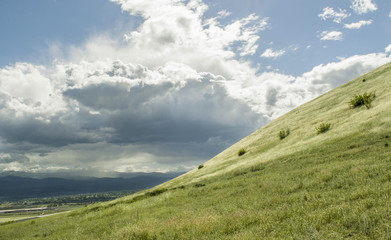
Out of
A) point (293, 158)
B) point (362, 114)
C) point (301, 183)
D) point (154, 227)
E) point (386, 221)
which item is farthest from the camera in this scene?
point (362, 114)

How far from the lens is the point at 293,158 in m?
23.8

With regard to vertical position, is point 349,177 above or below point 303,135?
below

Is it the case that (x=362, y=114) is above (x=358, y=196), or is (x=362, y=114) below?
above

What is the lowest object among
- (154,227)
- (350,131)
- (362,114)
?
(154,227)

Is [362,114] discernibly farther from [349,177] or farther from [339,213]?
[339,213]

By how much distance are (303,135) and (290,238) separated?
30677 millimetres

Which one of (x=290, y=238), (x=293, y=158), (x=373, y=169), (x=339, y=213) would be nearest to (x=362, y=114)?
(x=293, y=158)

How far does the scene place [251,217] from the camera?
9602 millimetres

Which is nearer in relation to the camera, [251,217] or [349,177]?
[251,217]

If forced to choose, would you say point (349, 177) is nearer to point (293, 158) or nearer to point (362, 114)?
point (293, 158)

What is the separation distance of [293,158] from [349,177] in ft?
38.0

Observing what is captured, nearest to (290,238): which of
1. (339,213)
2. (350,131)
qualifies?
(339,213)

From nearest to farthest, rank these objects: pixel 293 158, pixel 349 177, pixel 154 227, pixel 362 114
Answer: pixel 154 227
pixel 349 177
pixel 293 158
pixel 362 114

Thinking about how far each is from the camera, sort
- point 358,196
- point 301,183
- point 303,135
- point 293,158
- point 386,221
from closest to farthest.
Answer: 1. point 386,221
2. point 358,196
3. point 301,183
4. point 293,158
5. point 303,135
